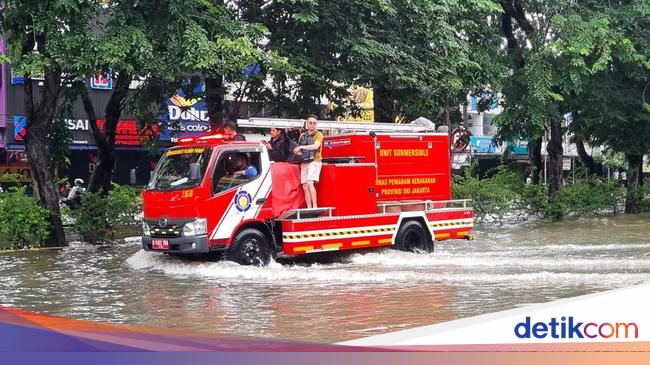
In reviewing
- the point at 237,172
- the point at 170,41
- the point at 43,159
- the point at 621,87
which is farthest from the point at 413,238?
the point at 621,87

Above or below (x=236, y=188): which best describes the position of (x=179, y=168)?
above

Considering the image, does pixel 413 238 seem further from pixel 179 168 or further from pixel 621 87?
pixel 621 87

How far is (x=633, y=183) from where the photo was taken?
104 feet

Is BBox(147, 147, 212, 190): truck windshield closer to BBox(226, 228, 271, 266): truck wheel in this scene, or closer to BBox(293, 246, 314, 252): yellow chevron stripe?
BBox(226, 228, 271, 266): truck wheel

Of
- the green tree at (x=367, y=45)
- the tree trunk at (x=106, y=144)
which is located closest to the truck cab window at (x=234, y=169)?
the green tree at (x=367, y=45)

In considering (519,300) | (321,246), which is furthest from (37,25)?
(519,300)

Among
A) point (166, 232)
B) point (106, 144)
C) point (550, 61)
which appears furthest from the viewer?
point (550, 61)

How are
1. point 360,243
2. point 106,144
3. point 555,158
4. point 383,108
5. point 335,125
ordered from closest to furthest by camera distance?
point 360,243 < point 335,125 < point 106,144 < point 383,108 < point 555,158

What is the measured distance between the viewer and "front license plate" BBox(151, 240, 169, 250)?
13.7 m

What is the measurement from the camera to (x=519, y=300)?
10305 millimetres

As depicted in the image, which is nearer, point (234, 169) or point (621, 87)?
point (234, 169)

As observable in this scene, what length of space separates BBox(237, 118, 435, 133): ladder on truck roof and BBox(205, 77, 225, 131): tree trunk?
543 cm

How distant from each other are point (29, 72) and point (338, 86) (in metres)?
10.00

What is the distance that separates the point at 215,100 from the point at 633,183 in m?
18.7
